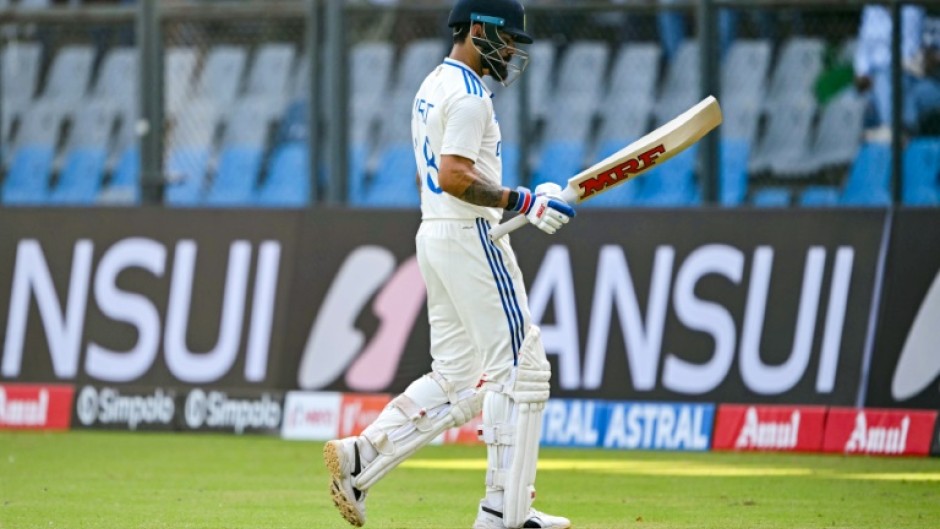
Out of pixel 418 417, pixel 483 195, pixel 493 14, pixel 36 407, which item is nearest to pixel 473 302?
pixel 483 195

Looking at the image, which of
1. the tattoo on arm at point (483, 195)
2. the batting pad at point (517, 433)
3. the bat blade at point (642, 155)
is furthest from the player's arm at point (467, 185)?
the batting pad at point (517, 433)

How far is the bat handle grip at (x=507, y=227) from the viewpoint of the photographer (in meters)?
6.68

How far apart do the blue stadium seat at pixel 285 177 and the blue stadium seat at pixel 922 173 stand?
15.8 feet

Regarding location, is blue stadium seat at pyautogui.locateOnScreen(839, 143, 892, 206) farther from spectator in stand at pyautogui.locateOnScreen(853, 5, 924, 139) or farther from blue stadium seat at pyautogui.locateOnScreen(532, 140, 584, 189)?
blue stadium seat at pyautogui.locateOnScreen(532, 140, 584, 189)

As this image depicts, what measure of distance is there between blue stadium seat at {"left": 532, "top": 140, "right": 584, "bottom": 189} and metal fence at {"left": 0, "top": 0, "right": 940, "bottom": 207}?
17mm

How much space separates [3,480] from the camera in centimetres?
924

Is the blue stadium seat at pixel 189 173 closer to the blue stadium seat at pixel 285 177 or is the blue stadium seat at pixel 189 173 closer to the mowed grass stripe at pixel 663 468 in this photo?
the blue stadium seat at pixel 285 177

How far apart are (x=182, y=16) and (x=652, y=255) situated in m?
4.57

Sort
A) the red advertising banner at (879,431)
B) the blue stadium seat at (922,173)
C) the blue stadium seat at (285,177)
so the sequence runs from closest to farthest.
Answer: the red advertising banner at (879,431) → the blue stadium seat at (922,173) → the blue stadium seat at (285,177)

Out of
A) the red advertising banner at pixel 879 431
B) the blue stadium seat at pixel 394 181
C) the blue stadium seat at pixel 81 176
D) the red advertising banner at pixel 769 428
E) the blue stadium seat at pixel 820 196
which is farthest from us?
the blue stadium seat at pixel 81 176

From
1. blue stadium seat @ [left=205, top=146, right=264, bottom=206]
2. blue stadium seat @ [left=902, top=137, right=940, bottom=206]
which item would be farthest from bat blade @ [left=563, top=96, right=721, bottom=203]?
blue stadium seat @ [left=205, top=146, right=264, bottom=206]

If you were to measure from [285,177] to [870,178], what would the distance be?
476 centimetres

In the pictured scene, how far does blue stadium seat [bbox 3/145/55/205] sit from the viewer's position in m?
14.5

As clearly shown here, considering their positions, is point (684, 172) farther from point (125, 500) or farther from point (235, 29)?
point (125, 500)
